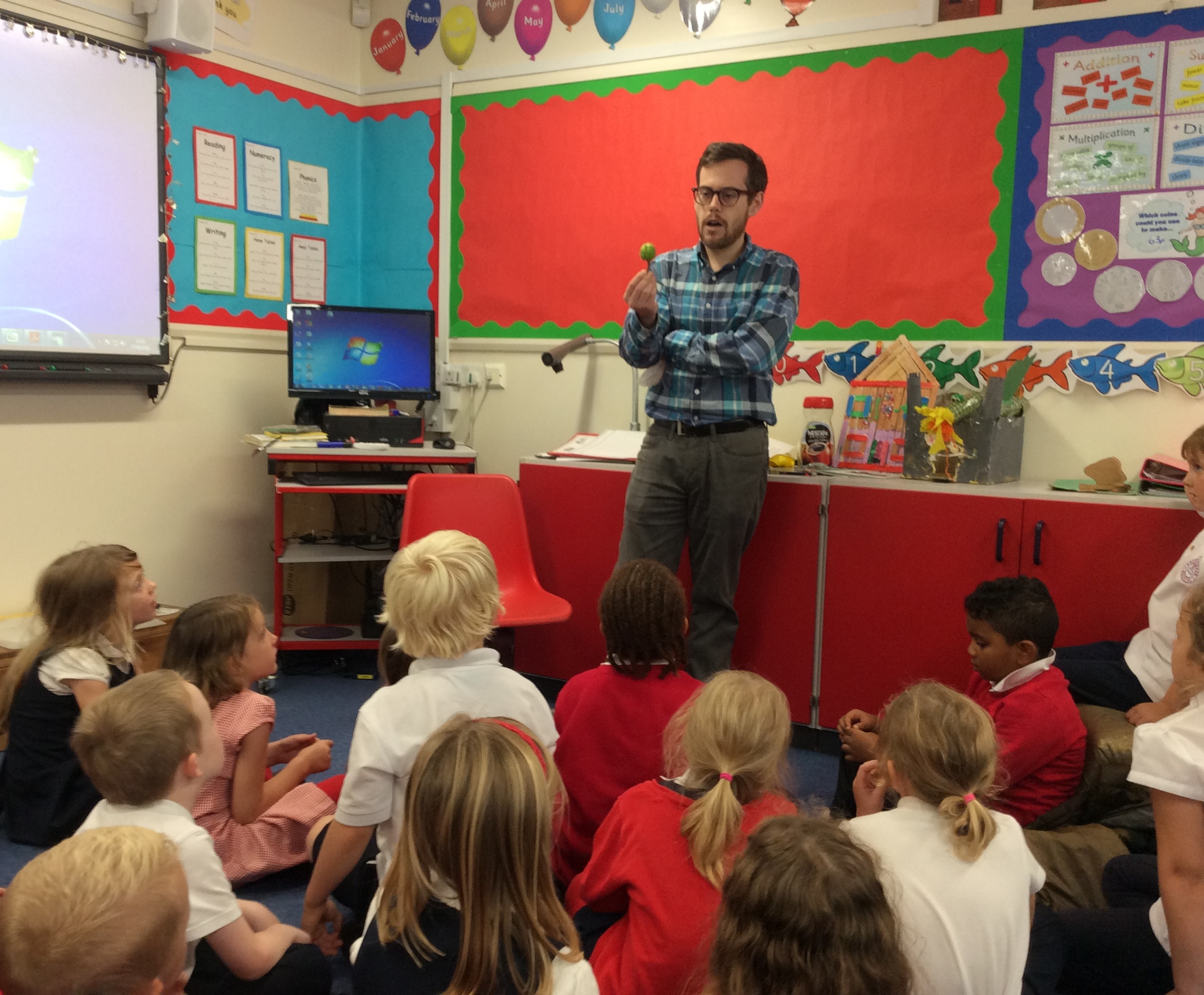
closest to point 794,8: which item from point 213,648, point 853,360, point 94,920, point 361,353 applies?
point 853,360

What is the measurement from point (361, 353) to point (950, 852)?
313 cm

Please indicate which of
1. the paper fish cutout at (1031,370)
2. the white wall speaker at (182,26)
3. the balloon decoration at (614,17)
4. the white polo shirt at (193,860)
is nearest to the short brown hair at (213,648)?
the white polo shirt at (193,860)

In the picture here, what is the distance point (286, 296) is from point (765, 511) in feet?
7.15

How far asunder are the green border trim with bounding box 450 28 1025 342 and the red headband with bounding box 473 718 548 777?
2305mm

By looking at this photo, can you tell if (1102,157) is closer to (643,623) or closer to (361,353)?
(643,623)

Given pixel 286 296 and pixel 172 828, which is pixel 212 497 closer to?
pixel 286 296

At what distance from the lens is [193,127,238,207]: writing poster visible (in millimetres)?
3850

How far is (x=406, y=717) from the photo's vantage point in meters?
1.72

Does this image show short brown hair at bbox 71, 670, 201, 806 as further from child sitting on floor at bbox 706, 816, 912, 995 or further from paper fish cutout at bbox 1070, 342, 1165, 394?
paper fish cutout at bbox 1070, 342, 1165, 394

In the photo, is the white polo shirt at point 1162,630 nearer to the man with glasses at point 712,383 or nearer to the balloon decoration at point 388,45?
the man with glasses at point 712,383

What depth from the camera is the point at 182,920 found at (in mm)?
1101

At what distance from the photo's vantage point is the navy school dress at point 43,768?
7.63ft

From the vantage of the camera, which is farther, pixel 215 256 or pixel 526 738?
pixel 215 256

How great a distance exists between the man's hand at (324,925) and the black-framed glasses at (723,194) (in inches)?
77.8
